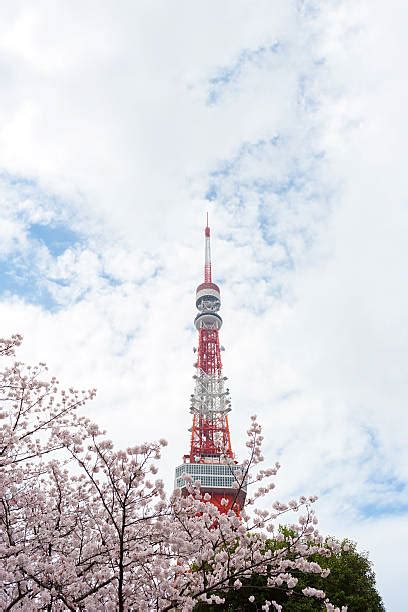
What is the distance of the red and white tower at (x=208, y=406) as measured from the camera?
41.5m

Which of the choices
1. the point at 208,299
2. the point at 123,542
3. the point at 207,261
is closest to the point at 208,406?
the point at 208,299

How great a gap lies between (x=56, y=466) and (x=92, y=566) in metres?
1.60

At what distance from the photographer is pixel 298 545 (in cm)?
545

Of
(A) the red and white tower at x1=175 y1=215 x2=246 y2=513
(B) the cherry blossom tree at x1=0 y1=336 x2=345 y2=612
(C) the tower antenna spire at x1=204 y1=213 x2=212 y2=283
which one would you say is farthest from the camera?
(C) the tower antenna spire at x1=204 y1=213 x2=212 y2=283

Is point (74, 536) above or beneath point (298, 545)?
above

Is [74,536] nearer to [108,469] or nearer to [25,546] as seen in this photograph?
[25,546]

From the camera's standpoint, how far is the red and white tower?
4153 cm

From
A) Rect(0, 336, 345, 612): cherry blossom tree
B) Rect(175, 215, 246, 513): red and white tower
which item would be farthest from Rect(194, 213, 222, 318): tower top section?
Rect(0, 336, 345, 612): cherry blossom tree

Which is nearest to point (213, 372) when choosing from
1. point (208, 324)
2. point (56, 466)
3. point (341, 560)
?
point (208, 324)

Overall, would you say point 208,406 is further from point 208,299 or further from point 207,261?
point 207,261

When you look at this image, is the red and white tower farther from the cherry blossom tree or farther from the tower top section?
the cherry blossom tree

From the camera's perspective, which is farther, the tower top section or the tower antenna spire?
the tower antenna spire

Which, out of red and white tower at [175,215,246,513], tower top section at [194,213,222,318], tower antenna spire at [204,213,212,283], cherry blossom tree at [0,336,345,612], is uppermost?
tower antenna spire at [204,213,212,283]

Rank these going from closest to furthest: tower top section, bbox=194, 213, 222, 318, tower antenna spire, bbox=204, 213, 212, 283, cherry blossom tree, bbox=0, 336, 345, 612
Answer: cherry blossom tree, bbox=0, 336, 345, 612, tower top section, bbox=194, 213, 222, 318, tower antenna spire, bbox=204, 213, 212, 283
